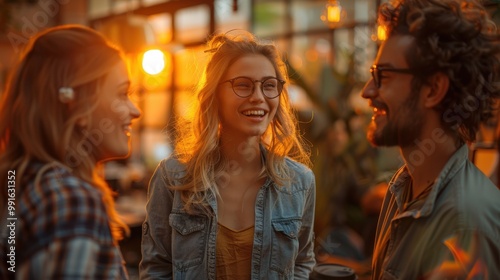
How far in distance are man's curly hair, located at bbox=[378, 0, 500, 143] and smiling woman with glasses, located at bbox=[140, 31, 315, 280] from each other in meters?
0.54

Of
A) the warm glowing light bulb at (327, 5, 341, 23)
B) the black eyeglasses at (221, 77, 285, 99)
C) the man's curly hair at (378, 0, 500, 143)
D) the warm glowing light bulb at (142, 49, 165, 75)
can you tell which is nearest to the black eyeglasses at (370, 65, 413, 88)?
the man's curly hair at (378, 0, 500, 143)

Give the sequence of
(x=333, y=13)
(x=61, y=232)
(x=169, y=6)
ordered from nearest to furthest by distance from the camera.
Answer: (x=61, y=232) → (x=333, y=13) → (x=169, y=6)

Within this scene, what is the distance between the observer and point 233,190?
174 centimetres

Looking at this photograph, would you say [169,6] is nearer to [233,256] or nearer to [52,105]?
[233,256]

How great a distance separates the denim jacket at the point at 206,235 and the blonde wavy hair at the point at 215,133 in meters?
0.04

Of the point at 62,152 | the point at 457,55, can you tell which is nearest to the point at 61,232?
the point at 62,152

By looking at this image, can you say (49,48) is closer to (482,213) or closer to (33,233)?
(33,233)

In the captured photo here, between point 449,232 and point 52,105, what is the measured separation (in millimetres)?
908

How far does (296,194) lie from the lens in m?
1.78

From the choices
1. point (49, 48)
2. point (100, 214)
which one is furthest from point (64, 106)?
point (100, 214)

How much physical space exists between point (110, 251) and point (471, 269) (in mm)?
744

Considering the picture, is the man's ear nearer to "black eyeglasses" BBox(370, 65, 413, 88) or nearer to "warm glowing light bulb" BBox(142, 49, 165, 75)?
"black eyeglasses" BBox(370, 65, 413, 88)

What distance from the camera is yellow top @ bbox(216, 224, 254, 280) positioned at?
162 cm

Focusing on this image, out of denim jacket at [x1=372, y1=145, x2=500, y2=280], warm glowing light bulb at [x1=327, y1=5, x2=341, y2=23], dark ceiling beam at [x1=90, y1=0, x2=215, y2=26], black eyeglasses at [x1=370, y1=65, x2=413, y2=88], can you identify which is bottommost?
denim jacket at [x1=372, y1=145, x2=500, y2=280]
